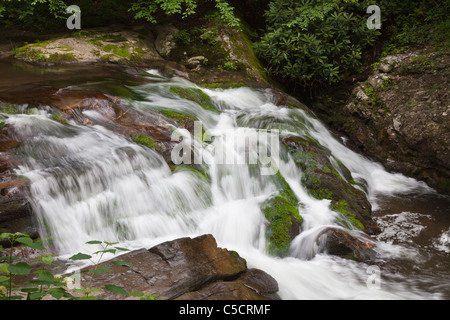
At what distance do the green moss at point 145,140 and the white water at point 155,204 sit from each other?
17 cm

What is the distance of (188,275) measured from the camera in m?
3.48

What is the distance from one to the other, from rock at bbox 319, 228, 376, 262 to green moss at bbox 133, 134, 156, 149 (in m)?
2.69

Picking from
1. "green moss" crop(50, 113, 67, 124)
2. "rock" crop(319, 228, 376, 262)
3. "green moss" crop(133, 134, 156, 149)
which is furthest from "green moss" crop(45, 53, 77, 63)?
"rock" crop(319, 228, 376, 262)

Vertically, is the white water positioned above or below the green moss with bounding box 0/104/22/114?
below

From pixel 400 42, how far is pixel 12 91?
8.33m

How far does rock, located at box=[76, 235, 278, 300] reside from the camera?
3.29 meters

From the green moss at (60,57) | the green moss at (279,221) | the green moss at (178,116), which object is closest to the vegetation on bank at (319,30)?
the green moss at (60,57)

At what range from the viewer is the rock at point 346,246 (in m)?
4.70

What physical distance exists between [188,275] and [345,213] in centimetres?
294

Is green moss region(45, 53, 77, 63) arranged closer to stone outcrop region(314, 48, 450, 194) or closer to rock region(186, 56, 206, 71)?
rock region(186, 56, 206, 71)

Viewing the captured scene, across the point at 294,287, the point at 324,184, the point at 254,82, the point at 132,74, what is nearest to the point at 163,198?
the point at 294,287

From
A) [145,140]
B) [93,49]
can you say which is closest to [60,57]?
[93,49]

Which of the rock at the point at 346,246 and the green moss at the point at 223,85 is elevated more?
the green moss at the point at 223,85

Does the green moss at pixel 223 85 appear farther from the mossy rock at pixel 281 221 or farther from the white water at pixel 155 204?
the mossy rock at pixel 281 221
